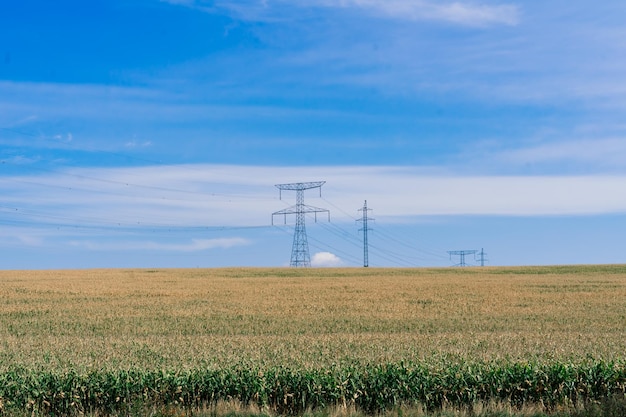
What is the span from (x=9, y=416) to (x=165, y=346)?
9.11 metres

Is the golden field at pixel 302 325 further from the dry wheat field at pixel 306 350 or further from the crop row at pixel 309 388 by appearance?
the crop row at pixel 309 388

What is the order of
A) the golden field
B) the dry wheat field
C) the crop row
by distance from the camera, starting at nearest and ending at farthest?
the crop row < the dry wheat field < the golden field

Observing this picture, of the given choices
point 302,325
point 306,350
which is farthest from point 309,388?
point 302,325

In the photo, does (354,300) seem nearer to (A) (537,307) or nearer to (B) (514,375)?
(A) (537,307)

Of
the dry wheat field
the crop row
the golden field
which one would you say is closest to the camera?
the crop row

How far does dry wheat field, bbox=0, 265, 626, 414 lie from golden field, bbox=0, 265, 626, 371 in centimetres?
10

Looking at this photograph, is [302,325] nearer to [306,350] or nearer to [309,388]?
[306,350]

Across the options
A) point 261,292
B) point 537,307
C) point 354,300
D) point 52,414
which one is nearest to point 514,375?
point 52,414

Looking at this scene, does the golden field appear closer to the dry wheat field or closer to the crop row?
the dry wheat field

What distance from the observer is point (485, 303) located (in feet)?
132

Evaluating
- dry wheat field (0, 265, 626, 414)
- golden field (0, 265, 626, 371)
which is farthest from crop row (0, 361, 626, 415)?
golden field (0, 265, 626, 371)

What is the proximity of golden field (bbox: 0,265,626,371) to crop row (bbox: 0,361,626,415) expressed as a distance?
5.52 ft

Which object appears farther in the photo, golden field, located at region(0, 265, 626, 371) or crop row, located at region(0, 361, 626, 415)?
golden field, located at region(0, 265, 626, 371)

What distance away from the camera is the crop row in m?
13.8
